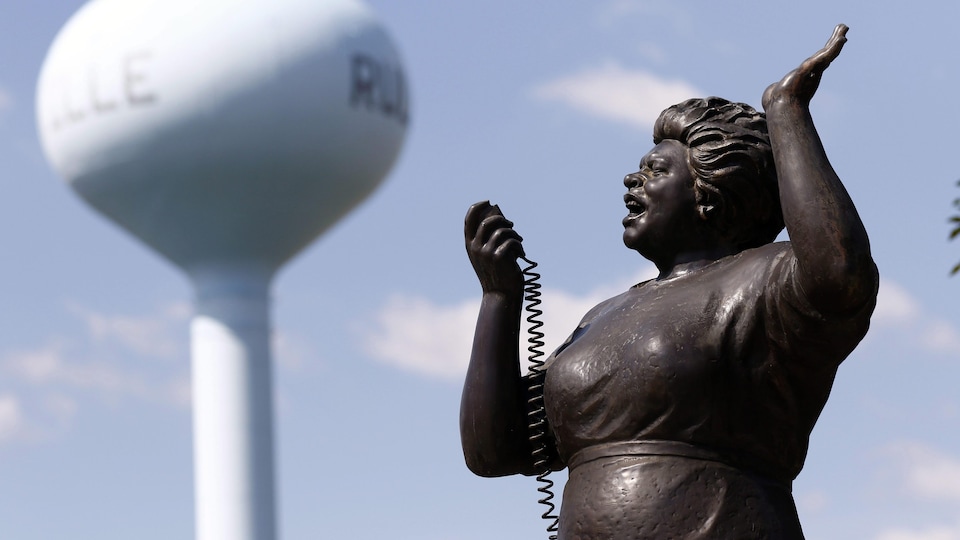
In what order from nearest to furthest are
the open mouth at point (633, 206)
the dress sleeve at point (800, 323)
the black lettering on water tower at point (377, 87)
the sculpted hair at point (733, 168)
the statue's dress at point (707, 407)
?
1. the dress sleeve at point (800, 323)
2. the statue's dress at point (707, 407)
3. the sculpted hair at point (733, 168)
4. the open mouth at point (633, 206)
5. the black lettering on water tower at point (377, 87)

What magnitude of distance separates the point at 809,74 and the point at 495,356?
1.33m

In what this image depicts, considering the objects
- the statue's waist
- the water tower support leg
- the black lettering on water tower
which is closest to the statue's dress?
the statue's waist

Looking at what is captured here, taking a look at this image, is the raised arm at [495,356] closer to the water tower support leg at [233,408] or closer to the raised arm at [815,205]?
the raised arm at [815,205]

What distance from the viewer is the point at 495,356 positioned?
568 cm

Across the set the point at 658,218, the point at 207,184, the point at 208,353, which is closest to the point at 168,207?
the point at 207,184

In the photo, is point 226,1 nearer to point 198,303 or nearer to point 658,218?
point 198,303

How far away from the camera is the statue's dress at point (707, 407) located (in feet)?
16.9

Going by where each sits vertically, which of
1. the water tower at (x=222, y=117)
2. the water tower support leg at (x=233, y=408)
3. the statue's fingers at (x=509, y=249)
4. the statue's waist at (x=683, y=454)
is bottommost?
the statue's waist at (x=683, y=454)

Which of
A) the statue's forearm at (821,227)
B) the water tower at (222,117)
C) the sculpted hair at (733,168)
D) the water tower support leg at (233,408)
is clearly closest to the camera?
the statue's forearm at (821,227)

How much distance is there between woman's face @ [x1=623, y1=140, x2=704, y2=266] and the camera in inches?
219

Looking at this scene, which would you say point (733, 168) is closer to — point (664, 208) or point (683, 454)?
point (664, 208)

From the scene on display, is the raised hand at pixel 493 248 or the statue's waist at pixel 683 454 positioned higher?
the raised hand at pixel 493 248

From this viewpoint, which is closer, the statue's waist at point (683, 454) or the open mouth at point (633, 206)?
the statue's waist at point (683, 454)

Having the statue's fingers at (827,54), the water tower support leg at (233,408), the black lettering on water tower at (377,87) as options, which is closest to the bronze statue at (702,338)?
the statue's fingers at (827,54)
